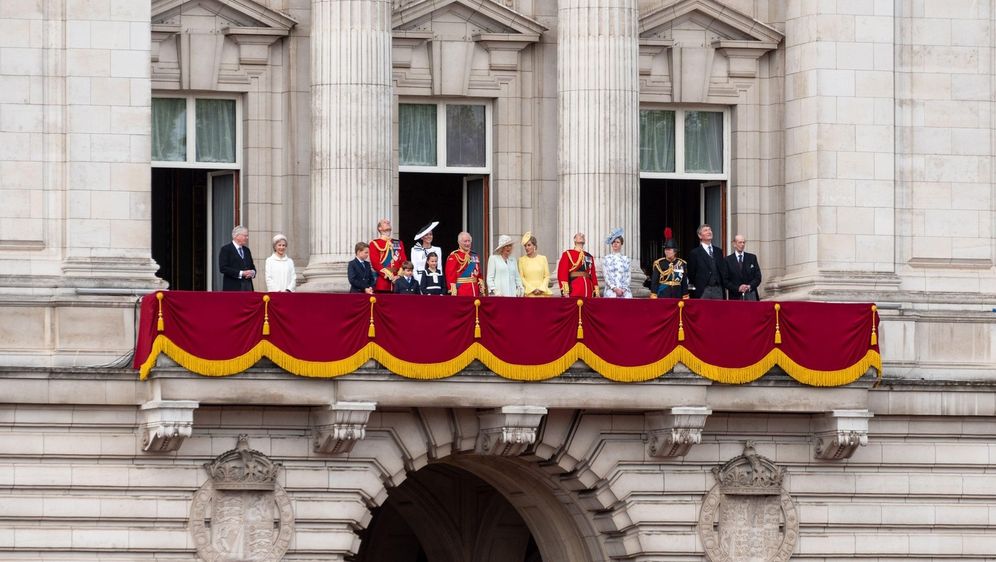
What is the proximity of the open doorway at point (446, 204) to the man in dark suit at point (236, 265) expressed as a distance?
17.3ft

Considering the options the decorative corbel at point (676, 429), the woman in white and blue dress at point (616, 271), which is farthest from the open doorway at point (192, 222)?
the decorative corbel at point (676, 429)

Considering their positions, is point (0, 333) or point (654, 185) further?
point (654, 185)

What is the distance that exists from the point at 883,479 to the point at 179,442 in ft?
46.1

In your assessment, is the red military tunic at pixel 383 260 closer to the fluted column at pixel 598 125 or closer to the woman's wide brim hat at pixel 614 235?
the woman's wide brim hat at pixel 614 235

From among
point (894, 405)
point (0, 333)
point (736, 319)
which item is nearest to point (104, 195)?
point (0, 333)

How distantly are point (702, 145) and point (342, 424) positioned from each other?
39.0ft

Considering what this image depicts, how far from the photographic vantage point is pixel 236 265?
54.8 meters

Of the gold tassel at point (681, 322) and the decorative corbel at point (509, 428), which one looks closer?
the decorative corbel at point (509, 428)

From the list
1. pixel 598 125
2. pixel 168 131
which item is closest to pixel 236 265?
pixel 168 131

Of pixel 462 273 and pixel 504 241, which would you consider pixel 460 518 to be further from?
pixel 504 241

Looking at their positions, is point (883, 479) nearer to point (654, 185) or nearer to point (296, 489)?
point (654, 185)

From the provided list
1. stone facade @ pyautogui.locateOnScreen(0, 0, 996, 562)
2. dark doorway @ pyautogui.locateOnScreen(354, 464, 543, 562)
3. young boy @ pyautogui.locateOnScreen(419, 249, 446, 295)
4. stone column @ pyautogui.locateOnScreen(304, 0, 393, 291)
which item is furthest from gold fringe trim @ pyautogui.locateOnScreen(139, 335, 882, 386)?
dark doorway @ pyautogui.locateOnScreen(354, 464, 543, 562)

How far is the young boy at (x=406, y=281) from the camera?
2151 inches

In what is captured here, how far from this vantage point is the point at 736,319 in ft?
181
